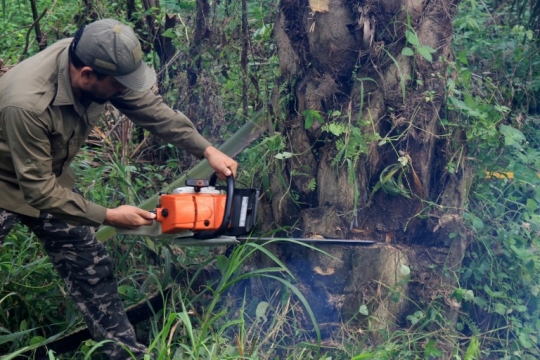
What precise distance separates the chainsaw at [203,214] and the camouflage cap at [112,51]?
0.57m

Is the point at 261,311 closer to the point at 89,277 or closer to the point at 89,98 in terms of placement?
the point at 89,277

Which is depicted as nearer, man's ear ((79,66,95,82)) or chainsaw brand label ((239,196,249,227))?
man's ear ((79,66,95,82))

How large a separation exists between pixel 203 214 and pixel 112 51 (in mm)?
852

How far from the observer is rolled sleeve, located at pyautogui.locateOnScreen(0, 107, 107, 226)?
3.04m

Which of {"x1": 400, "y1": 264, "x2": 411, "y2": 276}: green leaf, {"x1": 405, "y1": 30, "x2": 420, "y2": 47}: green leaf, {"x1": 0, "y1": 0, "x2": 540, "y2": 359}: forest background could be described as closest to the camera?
{"x1": 405, "y1": 30, "x2": 420, "y2": 47}: green leaf

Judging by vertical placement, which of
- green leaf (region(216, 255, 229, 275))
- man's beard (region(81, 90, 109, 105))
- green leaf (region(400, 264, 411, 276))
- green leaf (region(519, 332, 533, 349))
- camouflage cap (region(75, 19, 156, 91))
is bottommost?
green leaf (region(519, 332, 533, 349))

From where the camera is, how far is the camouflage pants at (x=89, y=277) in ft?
11.8

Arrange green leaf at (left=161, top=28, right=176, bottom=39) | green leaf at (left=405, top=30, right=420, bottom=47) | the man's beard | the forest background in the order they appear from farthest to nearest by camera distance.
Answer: green leaf at (left=161, top=28, right=176, bottom=39), the forest background, green leaf at (left=405, top=30, right=420, bottom=47), the man's beard

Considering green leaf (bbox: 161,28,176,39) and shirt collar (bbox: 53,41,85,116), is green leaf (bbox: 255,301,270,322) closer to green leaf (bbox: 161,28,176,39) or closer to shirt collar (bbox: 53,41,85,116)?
shirt collar (bbox: 53,41,85,116)

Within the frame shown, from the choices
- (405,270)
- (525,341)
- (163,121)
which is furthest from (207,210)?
(525,341)

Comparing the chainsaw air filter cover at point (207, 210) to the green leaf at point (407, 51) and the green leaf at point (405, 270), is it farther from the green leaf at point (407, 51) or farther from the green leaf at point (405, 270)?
the green leaf at point (407, 51)

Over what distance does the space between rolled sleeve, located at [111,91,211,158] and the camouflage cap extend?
1.69ft

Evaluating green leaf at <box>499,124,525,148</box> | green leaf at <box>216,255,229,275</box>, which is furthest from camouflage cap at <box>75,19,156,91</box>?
green leaf at <box>499,124,525,148</box>

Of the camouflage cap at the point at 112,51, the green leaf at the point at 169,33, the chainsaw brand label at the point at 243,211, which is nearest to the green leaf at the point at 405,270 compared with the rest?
the chainsaw brand label at the point at 243,211
